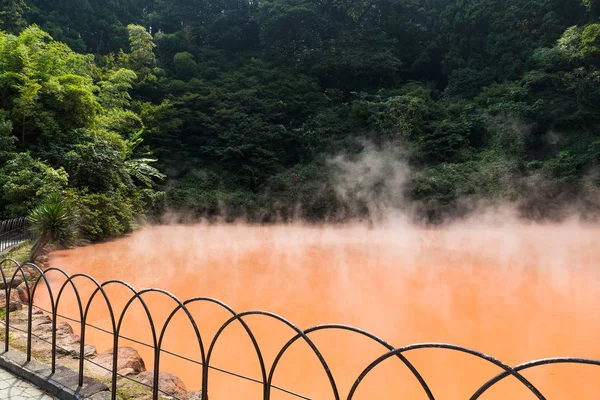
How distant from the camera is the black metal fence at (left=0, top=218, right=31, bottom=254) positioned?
8.10m

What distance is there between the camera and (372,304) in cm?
566

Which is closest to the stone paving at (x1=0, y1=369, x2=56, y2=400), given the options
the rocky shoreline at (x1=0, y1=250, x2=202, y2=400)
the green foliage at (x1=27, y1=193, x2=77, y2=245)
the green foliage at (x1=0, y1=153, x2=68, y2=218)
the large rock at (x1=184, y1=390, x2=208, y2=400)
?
the rocky shoreline at (x1=0, y1=250, x2=202, y2=400)

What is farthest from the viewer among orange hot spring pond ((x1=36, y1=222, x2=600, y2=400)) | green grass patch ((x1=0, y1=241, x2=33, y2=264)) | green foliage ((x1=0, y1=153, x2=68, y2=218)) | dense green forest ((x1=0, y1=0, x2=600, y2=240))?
dense green forest ((x1=0, y1=0, x2=600, y2=240))

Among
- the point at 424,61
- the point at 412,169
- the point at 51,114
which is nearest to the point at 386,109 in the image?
the point at 412,169

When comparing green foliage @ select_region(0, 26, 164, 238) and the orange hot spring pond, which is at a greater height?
green foliage @ select_region(0, 26, 164, 238)

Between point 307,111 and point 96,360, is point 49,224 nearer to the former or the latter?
point 96,360

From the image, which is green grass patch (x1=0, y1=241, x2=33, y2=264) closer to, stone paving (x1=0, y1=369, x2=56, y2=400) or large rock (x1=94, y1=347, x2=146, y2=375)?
large rock (x1=94, y1=347, x2=146, y2=375)

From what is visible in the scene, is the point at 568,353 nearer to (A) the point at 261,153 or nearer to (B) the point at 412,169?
(B) the point at 412,169

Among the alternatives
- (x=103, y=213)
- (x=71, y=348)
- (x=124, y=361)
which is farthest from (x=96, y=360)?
(x=103, y=213)

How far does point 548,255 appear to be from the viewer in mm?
8492

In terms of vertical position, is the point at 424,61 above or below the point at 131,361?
above

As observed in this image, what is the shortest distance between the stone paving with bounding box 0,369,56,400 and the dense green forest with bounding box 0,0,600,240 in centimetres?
742

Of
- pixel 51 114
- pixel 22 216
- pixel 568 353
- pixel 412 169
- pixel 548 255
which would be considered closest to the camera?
pixel 568 353

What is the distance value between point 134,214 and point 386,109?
1191cm
